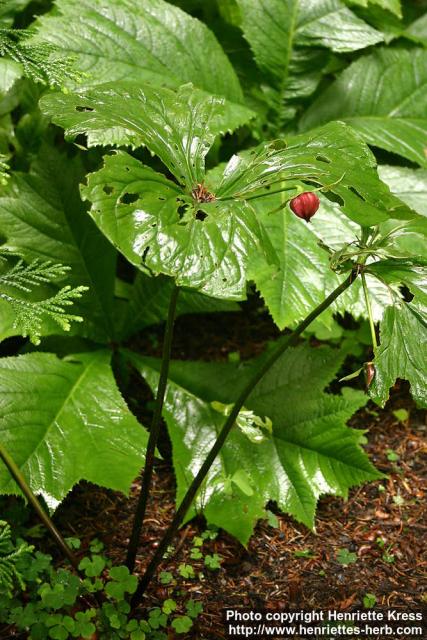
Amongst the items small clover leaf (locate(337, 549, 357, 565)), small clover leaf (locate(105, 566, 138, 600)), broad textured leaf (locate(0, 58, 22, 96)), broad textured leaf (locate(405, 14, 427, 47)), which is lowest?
small clover leaf (locate(337, 549, 357, 565))

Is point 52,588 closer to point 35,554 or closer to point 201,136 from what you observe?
→ point 35,554

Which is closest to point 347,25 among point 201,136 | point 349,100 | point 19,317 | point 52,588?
point 349,100

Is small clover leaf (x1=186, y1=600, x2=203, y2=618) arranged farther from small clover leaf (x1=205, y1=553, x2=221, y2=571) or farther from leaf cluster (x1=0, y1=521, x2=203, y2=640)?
small clover leaf (x1=205, y1=553, x2=221, y2=571)

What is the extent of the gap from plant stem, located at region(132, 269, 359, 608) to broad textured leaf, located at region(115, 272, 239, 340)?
0.60 meters

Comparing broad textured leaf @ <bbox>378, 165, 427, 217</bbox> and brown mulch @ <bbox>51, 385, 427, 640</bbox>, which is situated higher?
broad textured leaf @ <bbox>378, 165, 427, 217</bbox>

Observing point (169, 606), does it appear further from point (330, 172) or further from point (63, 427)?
point (330, 172)

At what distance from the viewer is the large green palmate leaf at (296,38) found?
2.23 metres

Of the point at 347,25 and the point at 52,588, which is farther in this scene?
the point at 347,25

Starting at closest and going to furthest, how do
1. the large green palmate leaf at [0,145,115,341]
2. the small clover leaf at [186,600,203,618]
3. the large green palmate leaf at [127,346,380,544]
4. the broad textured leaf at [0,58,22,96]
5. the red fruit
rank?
the red fruit → the small clover leaf at [186,600,203,618] → the large green palmate leaf at [127,346,380,544] → the large green palmate leaf at [0,145,115,341] → the broad textured leaf at [0,58,22,96]

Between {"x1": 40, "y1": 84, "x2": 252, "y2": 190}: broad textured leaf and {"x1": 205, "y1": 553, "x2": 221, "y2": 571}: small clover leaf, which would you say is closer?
{"x1": 40, "y1": 84, "x2": 252, "y2": 190}: broad textured leaf

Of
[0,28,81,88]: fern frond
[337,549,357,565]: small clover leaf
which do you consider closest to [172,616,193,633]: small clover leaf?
[337,549,357,565]: small clover leaf

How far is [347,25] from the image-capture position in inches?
91.1

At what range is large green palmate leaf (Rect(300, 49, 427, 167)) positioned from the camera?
7.73 ft

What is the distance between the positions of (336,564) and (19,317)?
1123mm
